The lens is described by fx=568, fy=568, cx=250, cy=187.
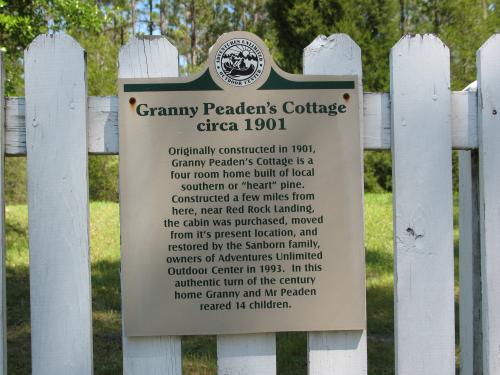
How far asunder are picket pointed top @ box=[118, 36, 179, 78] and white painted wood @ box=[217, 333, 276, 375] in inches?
35.9

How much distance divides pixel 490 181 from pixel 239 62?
940 millimetres

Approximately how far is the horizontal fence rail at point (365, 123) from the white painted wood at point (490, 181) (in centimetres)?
4

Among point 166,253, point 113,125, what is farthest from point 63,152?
point 166,253

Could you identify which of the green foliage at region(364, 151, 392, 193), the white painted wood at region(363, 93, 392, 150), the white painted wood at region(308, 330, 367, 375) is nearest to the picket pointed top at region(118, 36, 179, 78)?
the white painted wood at region(363, 93, 392, 150)

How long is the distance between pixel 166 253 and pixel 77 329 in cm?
39

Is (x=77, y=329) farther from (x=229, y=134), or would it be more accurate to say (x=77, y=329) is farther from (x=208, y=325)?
(x=229, y=134)

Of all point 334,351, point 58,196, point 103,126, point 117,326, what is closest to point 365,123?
point 334,351

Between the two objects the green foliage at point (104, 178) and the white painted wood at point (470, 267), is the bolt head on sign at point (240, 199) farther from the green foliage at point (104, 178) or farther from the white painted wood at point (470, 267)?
the green foliage at point (104, 178)

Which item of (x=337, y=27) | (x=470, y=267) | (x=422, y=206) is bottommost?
(x=470, y=267)

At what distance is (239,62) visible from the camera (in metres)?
1.88

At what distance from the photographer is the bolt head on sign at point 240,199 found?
1.87 m

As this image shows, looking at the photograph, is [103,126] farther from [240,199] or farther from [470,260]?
[470,260]

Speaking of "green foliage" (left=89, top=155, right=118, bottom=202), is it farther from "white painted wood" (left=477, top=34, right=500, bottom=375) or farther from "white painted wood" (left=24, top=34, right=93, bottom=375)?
"white painted wood" (left=477, top=34, right=500, bottom=375)

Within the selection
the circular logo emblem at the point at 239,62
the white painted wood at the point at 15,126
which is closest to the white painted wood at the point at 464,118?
the circular logo emblem at the point at 239,62
